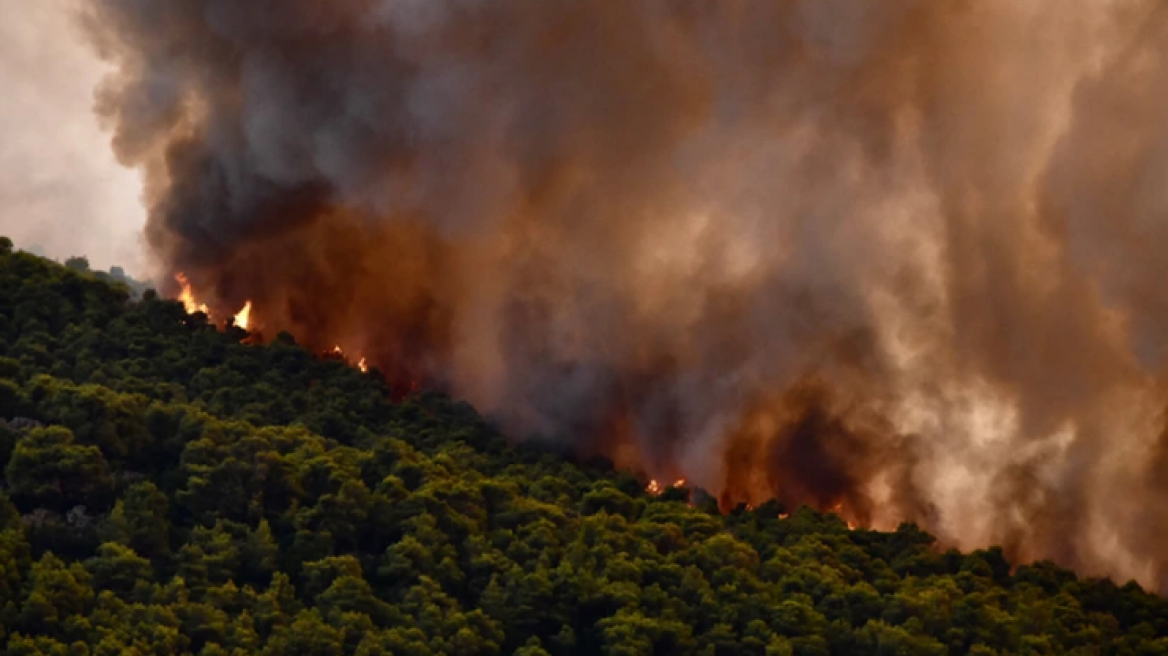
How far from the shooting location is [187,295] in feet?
115

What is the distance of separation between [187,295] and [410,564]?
1562cm

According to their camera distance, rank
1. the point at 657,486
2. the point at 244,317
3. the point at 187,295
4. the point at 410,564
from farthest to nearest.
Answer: the point at 187,295
the point at 244,317
the point at 657,486
the point at 410,564

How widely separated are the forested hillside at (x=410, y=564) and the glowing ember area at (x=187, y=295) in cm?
855

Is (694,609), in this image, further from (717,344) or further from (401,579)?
(717,344)

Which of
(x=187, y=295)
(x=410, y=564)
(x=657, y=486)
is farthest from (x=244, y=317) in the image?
(x=410, y=564)

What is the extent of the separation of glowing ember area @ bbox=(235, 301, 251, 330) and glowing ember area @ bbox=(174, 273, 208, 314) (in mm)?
683

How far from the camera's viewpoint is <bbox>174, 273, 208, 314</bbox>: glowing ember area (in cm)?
3459

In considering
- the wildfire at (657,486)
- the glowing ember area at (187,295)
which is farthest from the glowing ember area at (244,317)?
the wildfire at (657,486)

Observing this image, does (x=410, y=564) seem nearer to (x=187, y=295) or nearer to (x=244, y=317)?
(x=244, y=317)

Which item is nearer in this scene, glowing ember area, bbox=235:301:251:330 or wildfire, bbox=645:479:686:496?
wildfire, bbox=645:479:686:496

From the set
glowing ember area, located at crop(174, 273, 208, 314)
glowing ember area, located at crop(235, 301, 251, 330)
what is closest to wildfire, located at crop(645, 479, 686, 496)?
glowing ember area, located at crop(235, 301, 251, 330)

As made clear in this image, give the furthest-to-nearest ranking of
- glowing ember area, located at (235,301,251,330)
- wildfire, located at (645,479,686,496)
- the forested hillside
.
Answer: glowing ember area, located at (235,301,251,330)
wildfire, located at (645,479,686,496)
the forested hillside

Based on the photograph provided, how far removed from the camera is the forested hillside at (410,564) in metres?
19.6

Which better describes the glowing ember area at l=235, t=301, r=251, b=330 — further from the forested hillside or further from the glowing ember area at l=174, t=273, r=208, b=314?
the forested hillside
